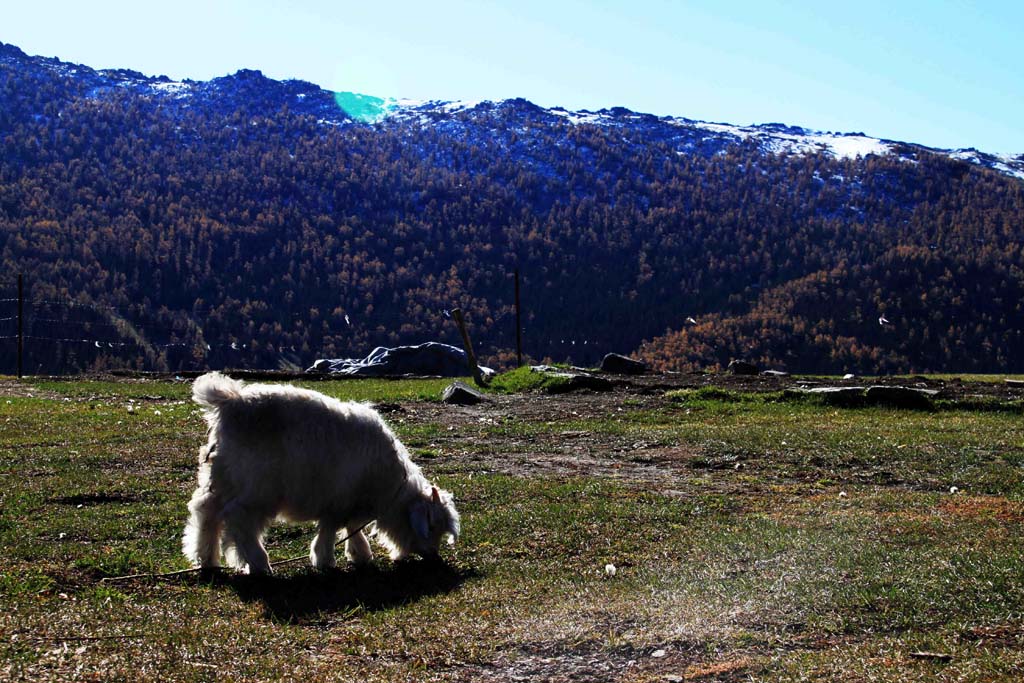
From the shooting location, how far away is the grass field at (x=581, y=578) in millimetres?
5590

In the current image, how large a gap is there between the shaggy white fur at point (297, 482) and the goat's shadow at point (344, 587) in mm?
223

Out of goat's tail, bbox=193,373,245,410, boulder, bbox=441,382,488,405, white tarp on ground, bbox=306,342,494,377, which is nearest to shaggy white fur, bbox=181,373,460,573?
goat's tail, bbox=193,373,245,410

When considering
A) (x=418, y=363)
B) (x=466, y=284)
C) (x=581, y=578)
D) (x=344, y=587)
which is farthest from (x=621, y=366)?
(x=466, y=284)

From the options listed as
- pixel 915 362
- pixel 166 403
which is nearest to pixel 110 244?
pixel 915 362

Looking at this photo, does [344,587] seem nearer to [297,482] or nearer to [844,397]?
[297,482]

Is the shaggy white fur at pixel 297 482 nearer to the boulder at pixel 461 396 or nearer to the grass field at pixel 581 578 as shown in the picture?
the grass field at pixel 581 578

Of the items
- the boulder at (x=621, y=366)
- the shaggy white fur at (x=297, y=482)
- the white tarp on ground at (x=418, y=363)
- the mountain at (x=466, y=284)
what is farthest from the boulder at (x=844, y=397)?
the mountain at (x=466, y=284)

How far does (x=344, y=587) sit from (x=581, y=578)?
78.9 inches

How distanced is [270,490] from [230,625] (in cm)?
176

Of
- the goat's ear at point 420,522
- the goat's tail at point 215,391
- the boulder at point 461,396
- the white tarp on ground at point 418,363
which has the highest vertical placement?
the goat's tail at point 215,391

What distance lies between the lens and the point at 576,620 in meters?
6.43

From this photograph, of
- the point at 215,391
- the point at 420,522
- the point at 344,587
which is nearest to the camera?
the point at 344,587

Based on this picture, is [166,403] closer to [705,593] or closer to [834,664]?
[705,593]

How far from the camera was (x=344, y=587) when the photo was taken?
780 cm
